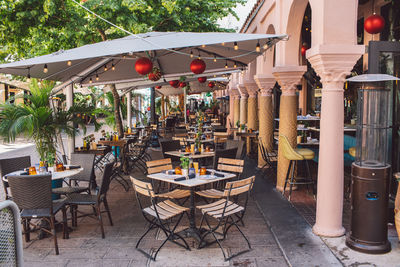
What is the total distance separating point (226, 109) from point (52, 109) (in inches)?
852

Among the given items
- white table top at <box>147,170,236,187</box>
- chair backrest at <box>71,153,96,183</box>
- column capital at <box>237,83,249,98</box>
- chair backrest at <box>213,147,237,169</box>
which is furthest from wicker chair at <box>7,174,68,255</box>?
column capital at <box>237,83,249,98</box>

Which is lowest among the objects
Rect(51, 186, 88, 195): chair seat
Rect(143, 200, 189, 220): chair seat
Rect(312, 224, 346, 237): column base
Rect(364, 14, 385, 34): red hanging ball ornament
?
Rect(312, 224, 346, 237): column base

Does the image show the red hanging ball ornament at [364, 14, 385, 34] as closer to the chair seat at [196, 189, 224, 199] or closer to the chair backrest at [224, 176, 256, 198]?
the chair backrest at [224, 176, 256, 198]

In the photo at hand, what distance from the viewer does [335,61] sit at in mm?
4699

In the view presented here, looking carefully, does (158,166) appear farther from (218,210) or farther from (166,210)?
(218,210)

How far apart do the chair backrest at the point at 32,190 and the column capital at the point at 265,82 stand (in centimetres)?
617

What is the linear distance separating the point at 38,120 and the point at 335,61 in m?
5.21

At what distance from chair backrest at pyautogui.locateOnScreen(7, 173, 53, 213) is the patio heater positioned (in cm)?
393

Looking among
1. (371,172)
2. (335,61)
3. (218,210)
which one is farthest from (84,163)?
(371,172)

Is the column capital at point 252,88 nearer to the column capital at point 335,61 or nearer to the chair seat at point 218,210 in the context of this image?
the column capital at point 335,61

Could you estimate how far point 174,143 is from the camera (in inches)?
354

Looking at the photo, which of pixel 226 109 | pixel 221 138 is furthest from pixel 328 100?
pixel 226 109

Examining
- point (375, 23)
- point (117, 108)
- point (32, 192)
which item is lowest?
point (32, 192)

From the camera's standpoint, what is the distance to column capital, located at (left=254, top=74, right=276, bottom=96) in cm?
921
